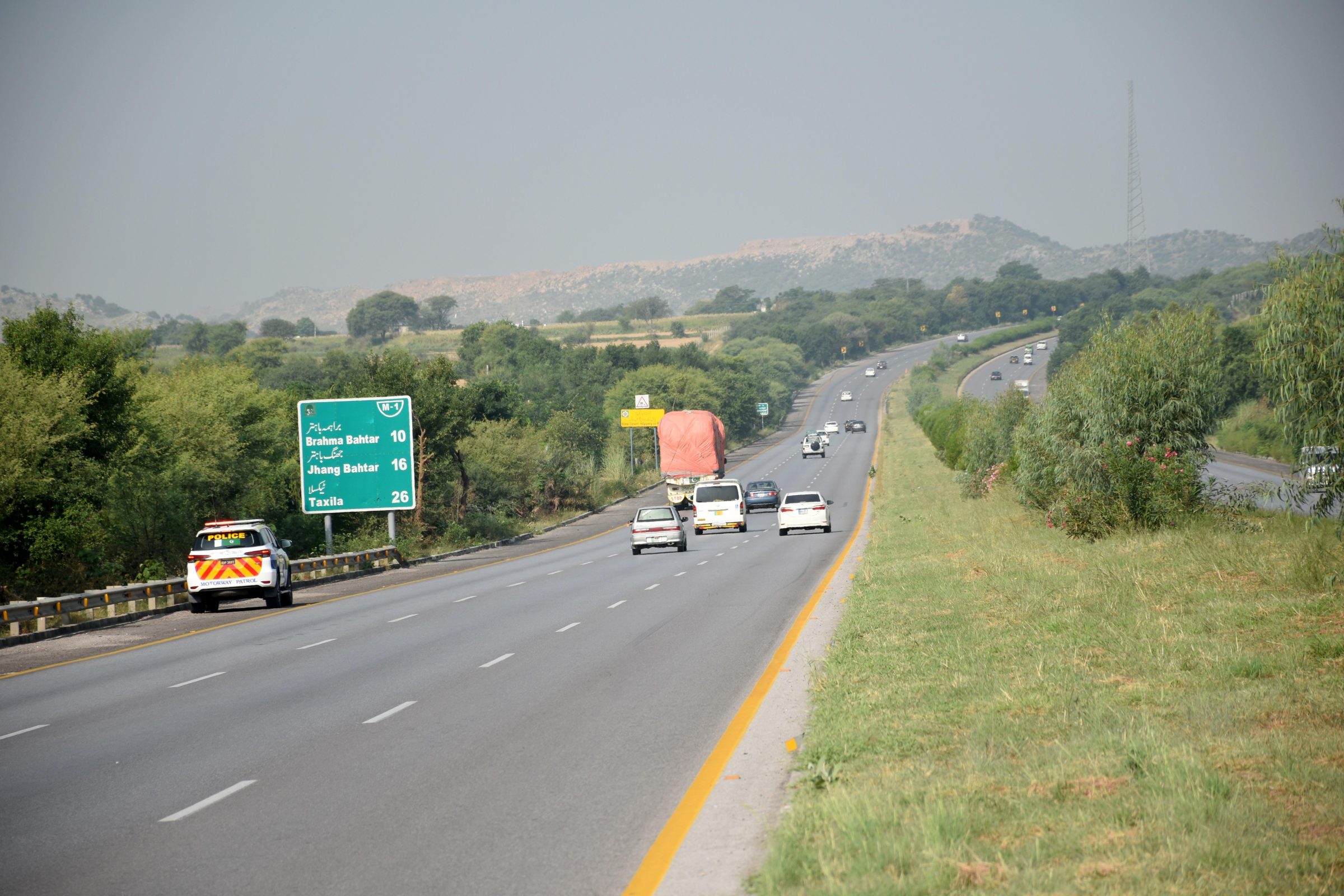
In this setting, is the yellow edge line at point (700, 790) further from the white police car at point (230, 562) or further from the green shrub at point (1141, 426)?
the white police car at point (230, 562)

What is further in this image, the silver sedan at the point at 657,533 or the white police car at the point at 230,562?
the silver sedan at the point at 657,533

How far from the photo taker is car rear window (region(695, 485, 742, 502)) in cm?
4853

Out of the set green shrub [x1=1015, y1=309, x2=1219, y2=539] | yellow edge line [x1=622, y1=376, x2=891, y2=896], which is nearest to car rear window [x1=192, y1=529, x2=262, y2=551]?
yellow edge line [x1=622, y1=376, x2=891, y2=896]

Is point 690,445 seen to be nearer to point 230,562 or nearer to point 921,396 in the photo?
point 230,562

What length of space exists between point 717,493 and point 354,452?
15032mm

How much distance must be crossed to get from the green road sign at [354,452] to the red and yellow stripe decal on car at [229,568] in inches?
500

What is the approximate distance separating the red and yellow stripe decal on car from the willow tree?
1957 centimetres

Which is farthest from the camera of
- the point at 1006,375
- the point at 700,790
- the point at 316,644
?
the point at 1006,375

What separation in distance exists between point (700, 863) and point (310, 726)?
6093mm

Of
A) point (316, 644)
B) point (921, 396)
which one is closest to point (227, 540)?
point (316, 644)

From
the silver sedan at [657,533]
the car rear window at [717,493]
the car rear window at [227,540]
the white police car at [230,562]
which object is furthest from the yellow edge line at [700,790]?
the car rear window at [717,493]

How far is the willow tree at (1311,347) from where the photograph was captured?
52.7ft

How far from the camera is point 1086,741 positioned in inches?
318

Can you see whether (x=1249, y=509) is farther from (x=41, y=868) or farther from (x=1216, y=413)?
(x=41, y=868)
